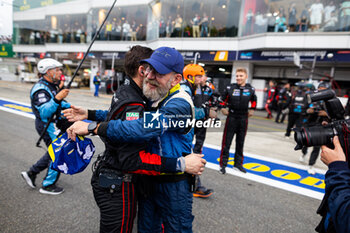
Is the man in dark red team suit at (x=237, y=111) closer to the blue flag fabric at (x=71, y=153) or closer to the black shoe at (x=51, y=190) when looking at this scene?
the black shoe at (x=51, y=190)

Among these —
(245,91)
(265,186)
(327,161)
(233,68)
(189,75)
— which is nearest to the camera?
(327,161)

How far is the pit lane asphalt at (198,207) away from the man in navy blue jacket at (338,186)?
1.57 metres

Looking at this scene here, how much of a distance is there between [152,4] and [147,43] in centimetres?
32

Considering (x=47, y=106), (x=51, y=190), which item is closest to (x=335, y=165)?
(x=47, y=106)

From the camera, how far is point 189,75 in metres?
3.04

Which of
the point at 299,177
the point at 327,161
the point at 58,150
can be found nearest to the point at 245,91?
the point at 299,177

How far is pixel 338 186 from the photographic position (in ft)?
3.80

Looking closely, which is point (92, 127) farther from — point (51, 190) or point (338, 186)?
point (51, 190)

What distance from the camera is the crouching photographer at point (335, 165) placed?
1.11 metres

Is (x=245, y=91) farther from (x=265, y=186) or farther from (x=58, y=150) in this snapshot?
(x=58, y=150)

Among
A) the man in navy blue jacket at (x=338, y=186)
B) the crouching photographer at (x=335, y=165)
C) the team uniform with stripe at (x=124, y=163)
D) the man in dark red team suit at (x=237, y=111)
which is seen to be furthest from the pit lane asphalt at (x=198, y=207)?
the man in navy blue jacket at (x=338, y=186)

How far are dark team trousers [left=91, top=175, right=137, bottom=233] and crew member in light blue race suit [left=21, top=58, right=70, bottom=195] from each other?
1595mm

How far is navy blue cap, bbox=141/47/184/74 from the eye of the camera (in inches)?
51.9

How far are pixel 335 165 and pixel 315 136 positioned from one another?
186 millimetres
